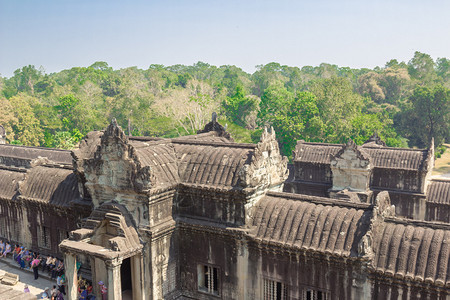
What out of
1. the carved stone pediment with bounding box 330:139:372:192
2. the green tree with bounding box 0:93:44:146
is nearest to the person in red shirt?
the carved stone pediment with bounding box 330:139:372:192

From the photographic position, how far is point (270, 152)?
17.3m

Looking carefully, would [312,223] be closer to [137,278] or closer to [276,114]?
[137,278]

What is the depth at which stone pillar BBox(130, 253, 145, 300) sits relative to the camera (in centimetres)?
1639

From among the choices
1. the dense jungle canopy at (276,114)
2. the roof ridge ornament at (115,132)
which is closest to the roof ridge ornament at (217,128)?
the roof ridge ornament at (115,132)

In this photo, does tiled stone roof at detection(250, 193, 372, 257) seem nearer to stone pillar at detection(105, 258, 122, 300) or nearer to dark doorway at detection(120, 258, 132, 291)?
stone pillar at detection(105, 258, 122, 300)

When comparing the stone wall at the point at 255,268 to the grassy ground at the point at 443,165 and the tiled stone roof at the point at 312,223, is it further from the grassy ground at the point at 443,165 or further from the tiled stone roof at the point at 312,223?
the grassy ground at the point at 443,165

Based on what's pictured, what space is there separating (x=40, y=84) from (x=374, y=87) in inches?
3724

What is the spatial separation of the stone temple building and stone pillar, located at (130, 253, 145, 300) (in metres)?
0.05

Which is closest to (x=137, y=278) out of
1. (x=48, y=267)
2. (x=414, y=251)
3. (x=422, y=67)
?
(x=48, y=267)

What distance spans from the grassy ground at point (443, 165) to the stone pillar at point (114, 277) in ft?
167

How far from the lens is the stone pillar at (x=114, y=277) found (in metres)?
15.0

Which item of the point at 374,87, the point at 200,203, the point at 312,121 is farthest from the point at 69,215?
the point at 374,87

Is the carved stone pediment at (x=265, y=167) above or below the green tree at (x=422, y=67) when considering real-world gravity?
below

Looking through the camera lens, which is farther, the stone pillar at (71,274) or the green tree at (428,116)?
the green tree at (428,116)
